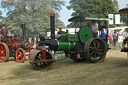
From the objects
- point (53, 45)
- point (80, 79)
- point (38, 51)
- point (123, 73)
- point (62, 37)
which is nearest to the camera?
point (80, 79)

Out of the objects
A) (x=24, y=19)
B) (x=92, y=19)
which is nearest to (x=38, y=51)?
(x=92, y=19)

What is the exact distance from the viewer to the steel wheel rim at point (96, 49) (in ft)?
21.5

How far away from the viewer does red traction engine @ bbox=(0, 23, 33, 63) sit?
7.40 m

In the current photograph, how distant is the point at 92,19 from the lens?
6723 millimetres

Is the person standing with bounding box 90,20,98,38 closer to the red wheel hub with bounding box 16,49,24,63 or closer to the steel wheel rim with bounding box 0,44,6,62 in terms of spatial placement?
the red wheel hub with bounding box 16,49,24,63

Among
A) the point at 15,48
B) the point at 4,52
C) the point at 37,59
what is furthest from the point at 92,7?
the point at 37,59

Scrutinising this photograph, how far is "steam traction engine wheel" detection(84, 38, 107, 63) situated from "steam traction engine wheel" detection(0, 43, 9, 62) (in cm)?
317

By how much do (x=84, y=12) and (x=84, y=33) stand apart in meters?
27.2

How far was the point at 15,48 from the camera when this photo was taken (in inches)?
311

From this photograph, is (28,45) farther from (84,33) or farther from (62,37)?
(84,33)

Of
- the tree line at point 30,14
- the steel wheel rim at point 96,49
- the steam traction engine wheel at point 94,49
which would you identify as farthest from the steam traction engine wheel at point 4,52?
the tree line at point 30,14

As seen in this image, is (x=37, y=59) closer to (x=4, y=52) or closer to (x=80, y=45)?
(x=80, y=45)

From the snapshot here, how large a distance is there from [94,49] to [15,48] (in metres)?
3.38

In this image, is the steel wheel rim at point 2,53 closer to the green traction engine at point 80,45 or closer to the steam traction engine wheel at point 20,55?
the steam traction engine wheel at point 20,55
